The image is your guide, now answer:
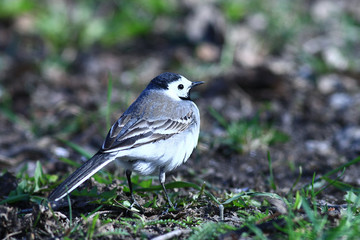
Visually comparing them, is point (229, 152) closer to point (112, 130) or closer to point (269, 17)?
point (112, 130)

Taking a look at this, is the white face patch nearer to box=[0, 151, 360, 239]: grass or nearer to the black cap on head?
the black cap on head

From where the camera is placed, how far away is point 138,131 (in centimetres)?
439

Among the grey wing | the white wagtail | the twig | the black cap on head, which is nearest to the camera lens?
the twig

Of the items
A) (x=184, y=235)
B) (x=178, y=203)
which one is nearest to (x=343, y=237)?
(x=184, y=235)

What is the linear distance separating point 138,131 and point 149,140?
5.5 inches

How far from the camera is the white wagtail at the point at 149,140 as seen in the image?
4.02 m

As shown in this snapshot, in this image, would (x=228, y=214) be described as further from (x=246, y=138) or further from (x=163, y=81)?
(x=246, y=138)

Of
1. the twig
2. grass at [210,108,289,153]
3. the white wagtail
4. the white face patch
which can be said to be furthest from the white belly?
grass at [210,108,289,153]

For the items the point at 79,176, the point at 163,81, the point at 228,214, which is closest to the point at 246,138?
the point at 163,81

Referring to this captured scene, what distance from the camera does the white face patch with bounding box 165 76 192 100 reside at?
5.39m

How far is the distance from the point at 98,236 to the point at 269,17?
7414mm

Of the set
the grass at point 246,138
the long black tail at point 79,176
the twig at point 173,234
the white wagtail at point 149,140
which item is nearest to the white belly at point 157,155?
the white wagtail at point 149,140

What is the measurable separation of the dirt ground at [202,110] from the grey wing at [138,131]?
0.52 meters

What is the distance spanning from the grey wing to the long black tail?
111mm
